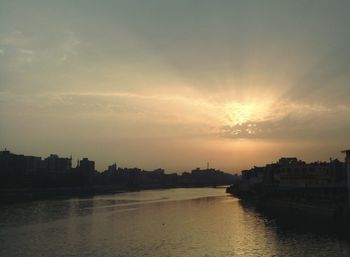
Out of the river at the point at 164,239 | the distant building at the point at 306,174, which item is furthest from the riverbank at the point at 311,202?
the distant building at the point at 306,174

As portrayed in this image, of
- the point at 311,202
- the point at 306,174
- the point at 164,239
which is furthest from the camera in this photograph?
the point at 306,174

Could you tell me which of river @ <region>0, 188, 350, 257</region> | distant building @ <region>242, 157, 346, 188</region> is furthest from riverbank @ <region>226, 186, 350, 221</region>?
distant building @ <region>242, 157, 346, 188</region>

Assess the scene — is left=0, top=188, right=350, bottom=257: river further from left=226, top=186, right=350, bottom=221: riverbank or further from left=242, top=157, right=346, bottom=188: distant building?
left=242, top=157, right=346, bottom=188: distant building

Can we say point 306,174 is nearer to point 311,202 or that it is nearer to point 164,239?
point 311,202

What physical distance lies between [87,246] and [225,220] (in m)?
25.7

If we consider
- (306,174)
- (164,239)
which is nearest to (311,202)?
(164,239)

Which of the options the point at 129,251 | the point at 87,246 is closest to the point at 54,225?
the point at 87,246

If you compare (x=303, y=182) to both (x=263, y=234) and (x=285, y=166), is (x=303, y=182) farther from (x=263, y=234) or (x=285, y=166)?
(x=263, y=234)

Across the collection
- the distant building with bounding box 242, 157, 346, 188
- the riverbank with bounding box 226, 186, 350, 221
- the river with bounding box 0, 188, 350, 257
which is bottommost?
the river with bounding box 0, 188, 350, 257

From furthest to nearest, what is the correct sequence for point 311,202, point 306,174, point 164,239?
point 306,174
point 311,202
point 164,239

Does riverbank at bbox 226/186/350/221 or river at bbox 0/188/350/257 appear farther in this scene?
riverbank at bbox 226/186/350/221

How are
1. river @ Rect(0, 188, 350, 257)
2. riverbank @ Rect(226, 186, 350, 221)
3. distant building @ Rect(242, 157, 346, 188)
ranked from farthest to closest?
distant building @ Rect(242, 157, 346, 188), riverbank @ Rect(226, 186, 350, 221), river @ Rect(0, 188, 350, 257)

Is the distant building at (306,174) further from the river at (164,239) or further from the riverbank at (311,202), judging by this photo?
the river at (164,239)

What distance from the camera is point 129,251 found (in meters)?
32.7
